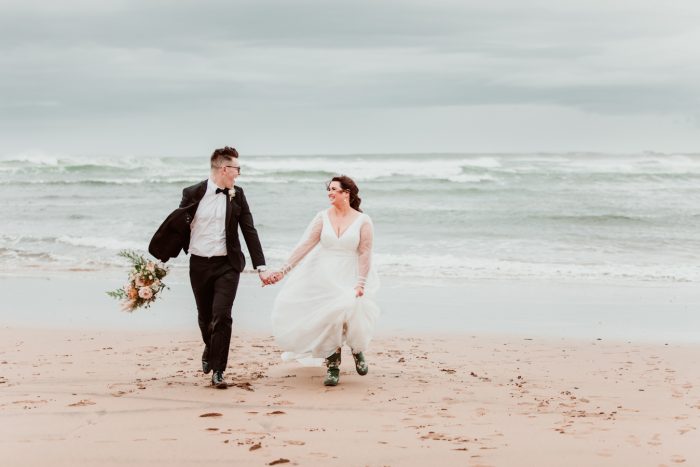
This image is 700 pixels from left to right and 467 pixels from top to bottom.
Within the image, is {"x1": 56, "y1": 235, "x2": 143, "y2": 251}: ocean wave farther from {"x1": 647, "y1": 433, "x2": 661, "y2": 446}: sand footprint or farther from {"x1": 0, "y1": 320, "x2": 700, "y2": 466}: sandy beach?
{"x1": 647, "y1": 433, "x2": 661, "y2": 446}: sand footprint

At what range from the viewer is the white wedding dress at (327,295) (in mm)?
6777

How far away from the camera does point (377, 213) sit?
26281 mm

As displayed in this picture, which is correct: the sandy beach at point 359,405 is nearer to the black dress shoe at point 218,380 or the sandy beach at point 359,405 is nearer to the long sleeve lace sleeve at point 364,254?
the black dress shoe at point 218,380

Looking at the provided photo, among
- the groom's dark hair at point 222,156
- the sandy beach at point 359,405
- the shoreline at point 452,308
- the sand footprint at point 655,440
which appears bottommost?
the shoreline at point 452,308

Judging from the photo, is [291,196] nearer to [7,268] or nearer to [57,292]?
[7,268]

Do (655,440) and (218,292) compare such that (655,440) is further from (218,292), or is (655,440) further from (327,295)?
(218,292)

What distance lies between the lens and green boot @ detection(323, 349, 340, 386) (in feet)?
22.0

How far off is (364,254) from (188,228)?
139 cm

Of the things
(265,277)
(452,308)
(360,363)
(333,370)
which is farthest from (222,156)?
(452,308)

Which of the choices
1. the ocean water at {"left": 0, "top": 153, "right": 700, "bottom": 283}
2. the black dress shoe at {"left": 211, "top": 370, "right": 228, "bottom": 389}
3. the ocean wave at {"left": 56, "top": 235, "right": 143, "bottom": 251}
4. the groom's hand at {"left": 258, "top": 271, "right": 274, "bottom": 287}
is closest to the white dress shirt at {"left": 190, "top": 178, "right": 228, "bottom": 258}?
the groom's hand at {"left": 258, "top": 271, "right": 274, "bottom": 287}

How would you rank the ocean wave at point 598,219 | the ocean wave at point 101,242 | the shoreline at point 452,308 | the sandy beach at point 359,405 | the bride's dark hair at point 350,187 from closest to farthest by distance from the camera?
the sandy beach at point 359,405
the bride's dark hair at point 350,187
the shoreline at point 452,308
the ocean wave at point 101,242
the ocean wave at point 598,219

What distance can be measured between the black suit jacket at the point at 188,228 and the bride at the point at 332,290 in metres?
0.47

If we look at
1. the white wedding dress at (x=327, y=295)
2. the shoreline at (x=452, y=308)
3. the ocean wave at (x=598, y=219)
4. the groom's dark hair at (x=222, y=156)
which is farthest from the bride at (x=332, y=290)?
the ocean wave at (x=598, y=219)

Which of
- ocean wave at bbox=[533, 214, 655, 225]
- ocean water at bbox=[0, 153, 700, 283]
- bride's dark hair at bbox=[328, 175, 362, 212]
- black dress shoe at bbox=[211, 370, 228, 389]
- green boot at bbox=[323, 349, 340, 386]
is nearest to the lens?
black dress shoe at bbox=[211, 370, 228, 389]
